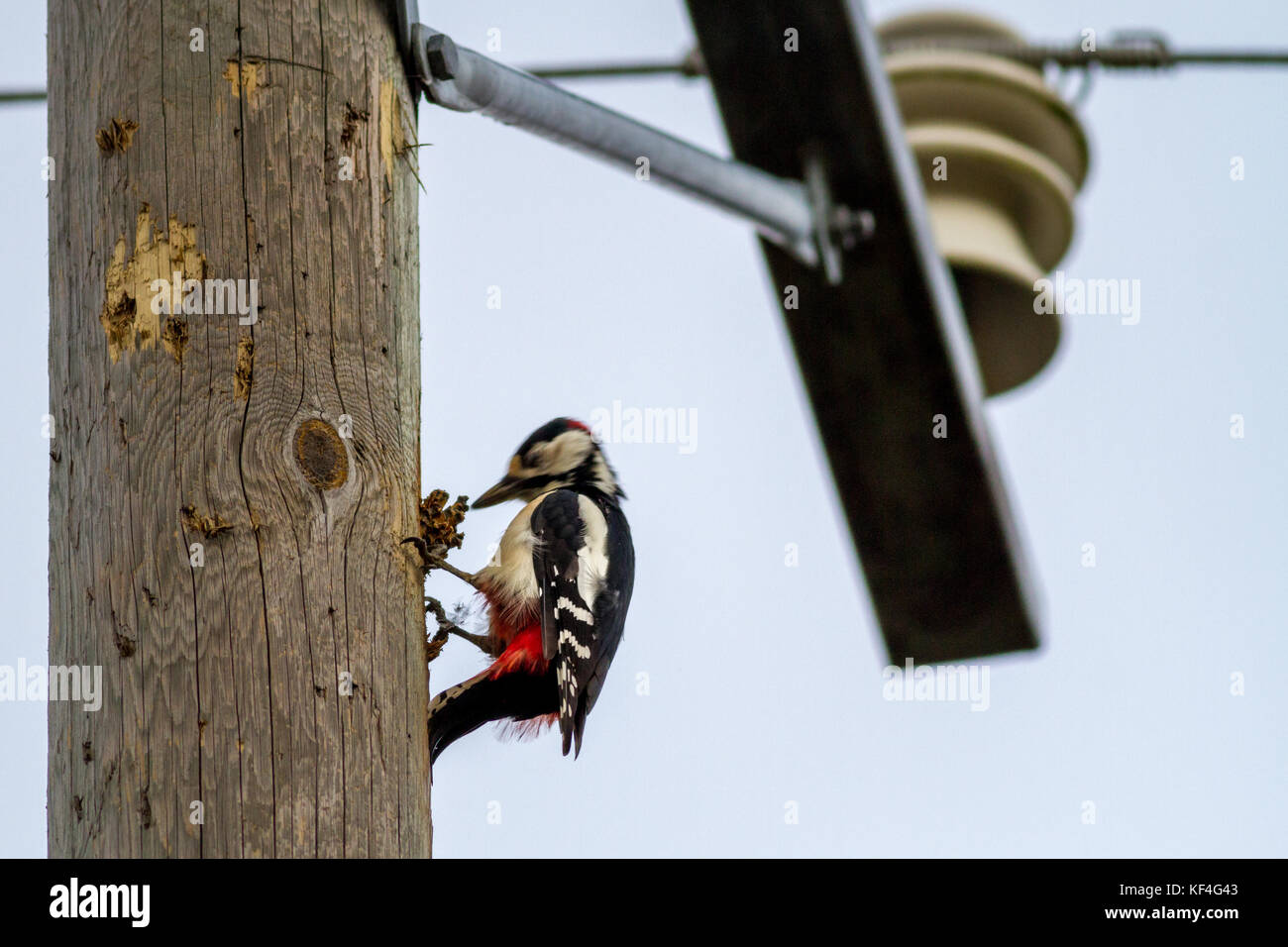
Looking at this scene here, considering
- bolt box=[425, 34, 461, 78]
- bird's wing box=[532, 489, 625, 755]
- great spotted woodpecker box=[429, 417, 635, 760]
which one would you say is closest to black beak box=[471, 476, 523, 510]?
great spotted woodpecker box=[429, 417, 635, 760]

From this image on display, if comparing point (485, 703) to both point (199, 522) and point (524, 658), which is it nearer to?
point (524, 658)

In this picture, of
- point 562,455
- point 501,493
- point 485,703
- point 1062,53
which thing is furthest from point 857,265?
point 501,493

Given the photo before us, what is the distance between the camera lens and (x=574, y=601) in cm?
361

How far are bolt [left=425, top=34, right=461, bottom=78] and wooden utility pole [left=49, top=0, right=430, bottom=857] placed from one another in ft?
0.26

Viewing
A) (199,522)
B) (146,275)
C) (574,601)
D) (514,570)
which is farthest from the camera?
(514,570)

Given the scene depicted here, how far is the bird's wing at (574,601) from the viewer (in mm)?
3402

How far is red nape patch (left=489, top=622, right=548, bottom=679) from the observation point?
348cm

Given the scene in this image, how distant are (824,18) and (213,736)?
5.36 ft

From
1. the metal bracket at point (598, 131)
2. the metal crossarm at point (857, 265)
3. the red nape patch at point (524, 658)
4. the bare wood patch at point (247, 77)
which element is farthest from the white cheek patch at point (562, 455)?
the bare wood patch at point (247, 77)

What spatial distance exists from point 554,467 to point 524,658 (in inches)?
44.1

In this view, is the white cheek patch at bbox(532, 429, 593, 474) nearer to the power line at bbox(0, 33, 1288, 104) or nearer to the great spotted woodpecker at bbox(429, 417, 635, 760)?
the great spotted woodpecker at bbox(429, 417, 635, 760)

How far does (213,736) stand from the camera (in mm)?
1968
